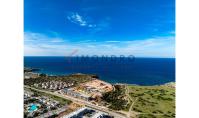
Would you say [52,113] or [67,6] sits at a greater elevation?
[67,6]

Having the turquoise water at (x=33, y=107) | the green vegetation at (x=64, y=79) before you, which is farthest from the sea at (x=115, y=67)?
the turquoise water at (x=33, y=107)

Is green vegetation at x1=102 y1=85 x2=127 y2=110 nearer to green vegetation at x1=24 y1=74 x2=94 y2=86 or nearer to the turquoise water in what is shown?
green vegetation at x1=24 y1=74 x2=94 y2=86

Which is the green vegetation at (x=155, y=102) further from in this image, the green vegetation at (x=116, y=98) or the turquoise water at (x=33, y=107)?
the turquoise water at (x=33, y=107)

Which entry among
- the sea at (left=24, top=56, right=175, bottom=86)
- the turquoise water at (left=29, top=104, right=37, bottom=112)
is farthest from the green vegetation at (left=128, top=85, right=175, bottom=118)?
the turquoise water at (left=29, top=104, right=37, bottom=112)

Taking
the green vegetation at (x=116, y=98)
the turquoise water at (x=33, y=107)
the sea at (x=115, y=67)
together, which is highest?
the sea at (x=115, y=67)
